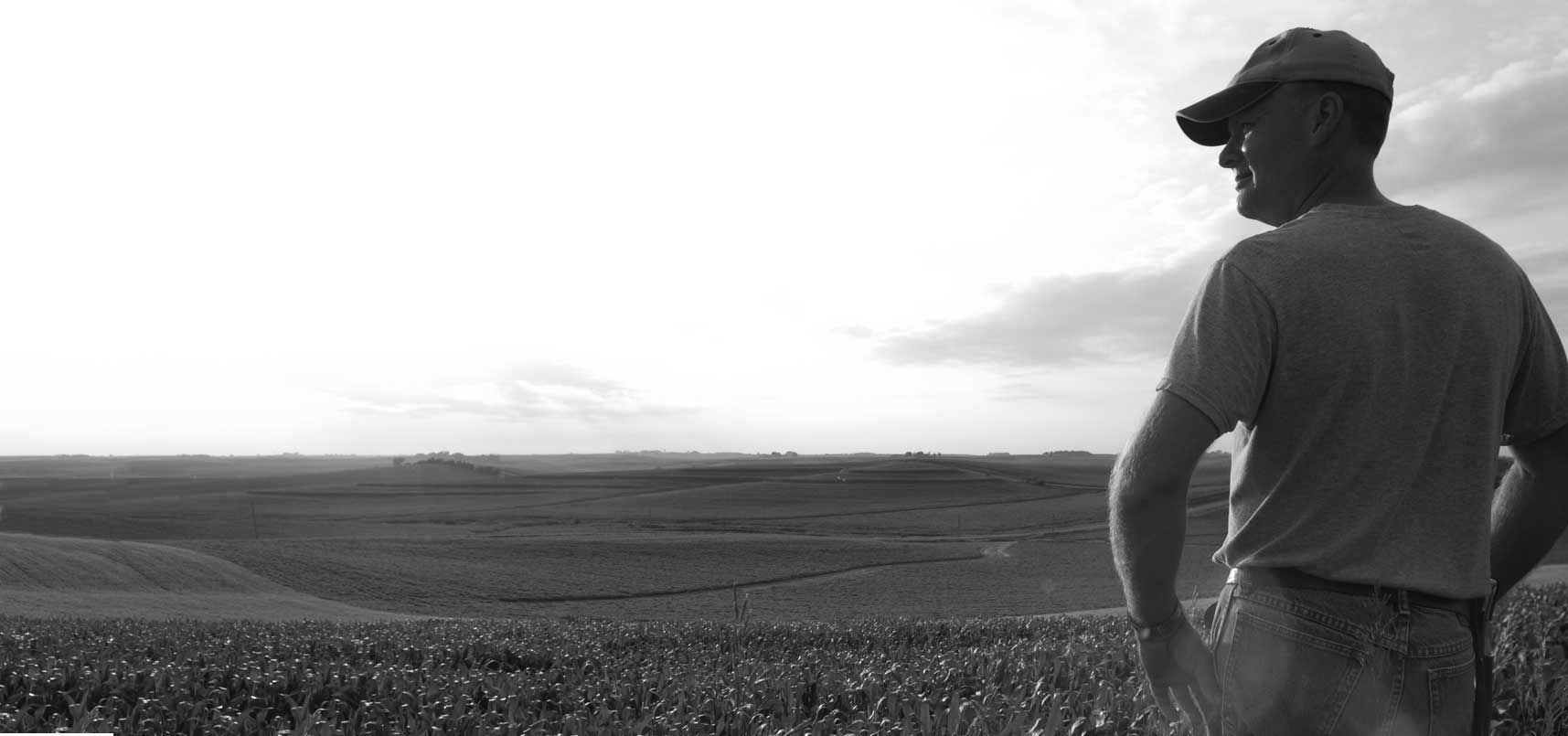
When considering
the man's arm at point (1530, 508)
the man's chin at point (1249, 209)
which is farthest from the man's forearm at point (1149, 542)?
the man's arm at point (1530, 508)

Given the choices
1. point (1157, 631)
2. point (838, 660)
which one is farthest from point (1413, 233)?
point (838, 660)

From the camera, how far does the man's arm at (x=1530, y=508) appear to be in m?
2.57

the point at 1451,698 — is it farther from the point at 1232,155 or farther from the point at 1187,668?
the point at 1232,155

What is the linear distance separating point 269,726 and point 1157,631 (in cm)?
409

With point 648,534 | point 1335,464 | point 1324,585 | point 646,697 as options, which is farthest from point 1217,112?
point 648,534

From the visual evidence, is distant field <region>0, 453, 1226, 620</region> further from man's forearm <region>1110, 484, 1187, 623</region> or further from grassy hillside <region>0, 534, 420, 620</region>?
man's forearm <region>1110, 484, 1187, 623</region>

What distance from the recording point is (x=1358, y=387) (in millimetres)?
2115

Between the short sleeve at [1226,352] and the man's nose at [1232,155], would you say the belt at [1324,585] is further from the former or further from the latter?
the man's nose at [1232,155]

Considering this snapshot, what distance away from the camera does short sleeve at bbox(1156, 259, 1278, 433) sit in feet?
6.63

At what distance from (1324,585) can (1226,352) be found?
59cm

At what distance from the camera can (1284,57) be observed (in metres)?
2.33

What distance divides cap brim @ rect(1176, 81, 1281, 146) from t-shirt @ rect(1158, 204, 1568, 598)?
0.34 meters

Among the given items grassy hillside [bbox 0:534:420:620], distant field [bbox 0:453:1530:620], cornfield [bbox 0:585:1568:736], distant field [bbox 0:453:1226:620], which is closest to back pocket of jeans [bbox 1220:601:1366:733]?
cornfield [bbox 0:585:1568:736]

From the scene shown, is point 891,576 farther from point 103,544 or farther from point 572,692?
point 572,692
